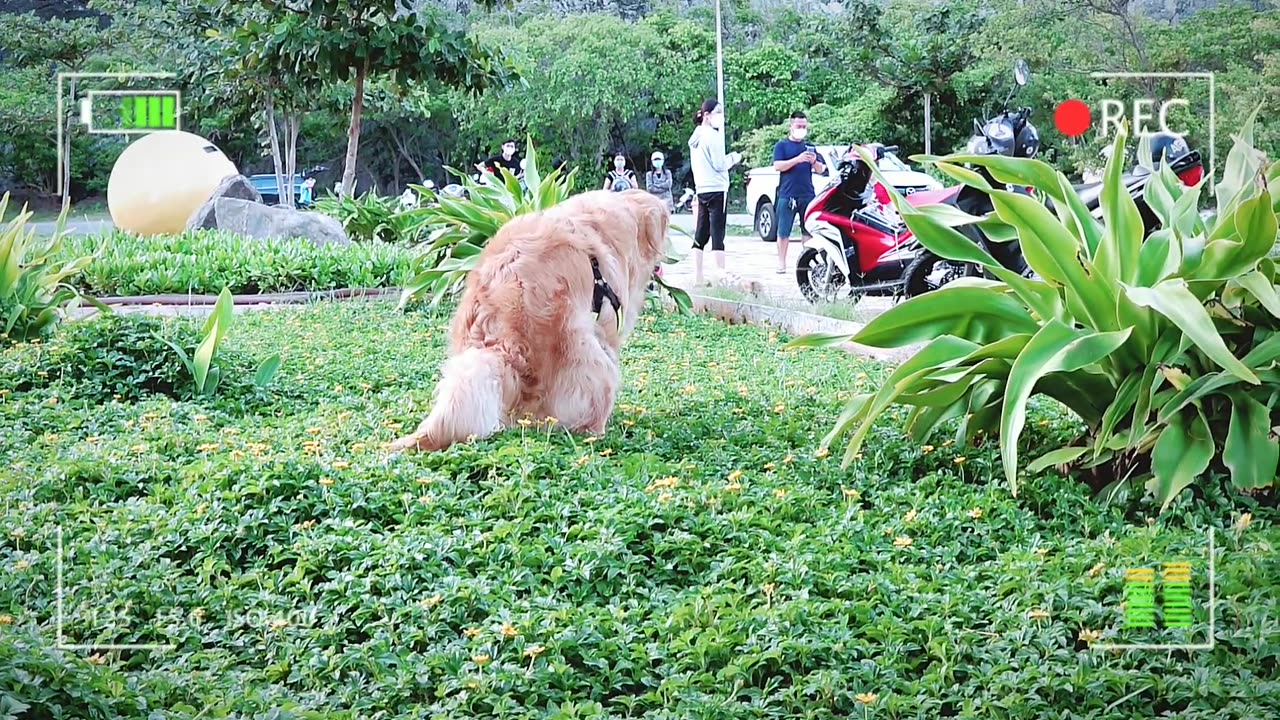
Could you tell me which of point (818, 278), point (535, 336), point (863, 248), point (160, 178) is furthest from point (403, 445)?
point (818, 278)

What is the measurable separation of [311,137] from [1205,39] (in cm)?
449

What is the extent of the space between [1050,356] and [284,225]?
6.76 m

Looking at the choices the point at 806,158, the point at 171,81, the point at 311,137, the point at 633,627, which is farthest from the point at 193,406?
the point at 806,158

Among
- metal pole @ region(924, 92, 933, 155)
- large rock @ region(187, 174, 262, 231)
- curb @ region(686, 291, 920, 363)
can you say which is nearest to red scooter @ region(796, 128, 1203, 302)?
metal pole @ region(924, 92, 933, 155)

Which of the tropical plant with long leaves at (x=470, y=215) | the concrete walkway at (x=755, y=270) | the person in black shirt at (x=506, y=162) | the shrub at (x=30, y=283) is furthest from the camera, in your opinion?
the concrete walkway at (x=755, y=270)

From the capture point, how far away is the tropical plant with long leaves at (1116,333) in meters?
2.48

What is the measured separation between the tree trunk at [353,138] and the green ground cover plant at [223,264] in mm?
689

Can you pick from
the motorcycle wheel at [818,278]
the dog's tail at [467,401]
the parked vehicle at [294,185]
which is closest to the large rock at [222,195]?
the parked vehicle at [294,185]

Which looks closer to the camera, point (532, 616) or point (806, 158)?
point (532, 616)

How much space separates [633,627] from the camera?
6.53 feet

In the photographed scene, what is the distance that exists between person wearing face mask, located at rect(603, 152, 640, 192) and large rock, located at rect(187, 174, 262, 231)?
2076 millimetres

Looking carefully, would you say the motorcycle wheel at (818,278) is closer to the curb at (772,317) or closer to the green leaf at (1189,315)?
the curb at (772,317)

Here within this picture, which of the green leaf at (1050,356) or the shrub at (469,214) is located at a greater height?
the shrub at (469,214)

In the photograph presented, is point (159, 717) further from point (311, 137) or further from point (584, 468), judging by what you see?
point (311, 137)
